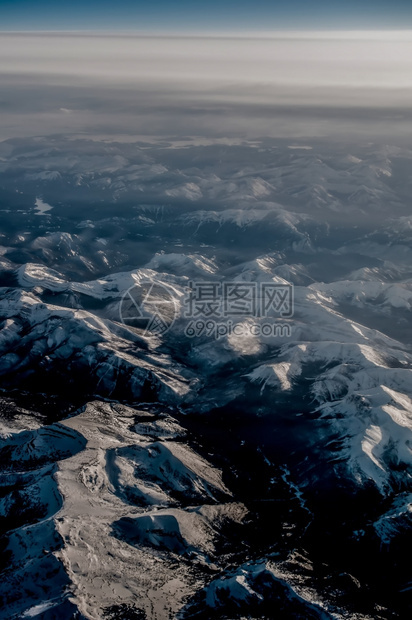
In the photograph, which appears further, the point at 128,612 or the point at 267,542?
the point at 267,542

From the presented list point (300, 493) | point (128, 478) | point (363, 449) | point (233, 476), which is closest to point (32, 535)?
point (128, 478)

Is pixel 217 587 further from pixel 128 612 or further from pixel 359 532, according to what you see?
pixel 359 532

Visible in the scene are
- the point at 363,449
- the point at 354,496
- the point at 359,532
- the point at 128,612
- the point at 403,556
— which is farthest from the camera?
the point at 363,449

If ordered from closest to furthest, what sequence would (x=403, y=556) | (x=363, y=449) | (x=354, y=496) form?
(x=403, y=556) < (x=354, y=496) < (x=363, y=449)


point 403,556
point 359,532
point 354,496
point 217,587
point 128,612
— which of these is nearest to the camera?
point 128,612

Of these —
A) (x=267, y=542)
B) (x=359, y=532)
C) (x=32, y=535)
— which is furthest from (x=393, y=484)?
(x=32, y=535)

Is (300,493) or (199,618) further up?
(199,618)

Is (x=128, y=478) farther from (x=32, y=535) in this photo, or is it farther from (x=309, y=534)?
(x=309, y=534)

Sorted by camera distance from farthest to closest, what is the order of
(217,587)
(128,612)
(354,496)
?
1. (354,496)
2. (217,587)
3. (128,612)

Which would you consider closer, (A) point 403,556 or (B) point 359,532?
(A) point 403,556

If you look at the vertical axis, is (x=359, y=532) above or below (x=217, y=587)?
below
